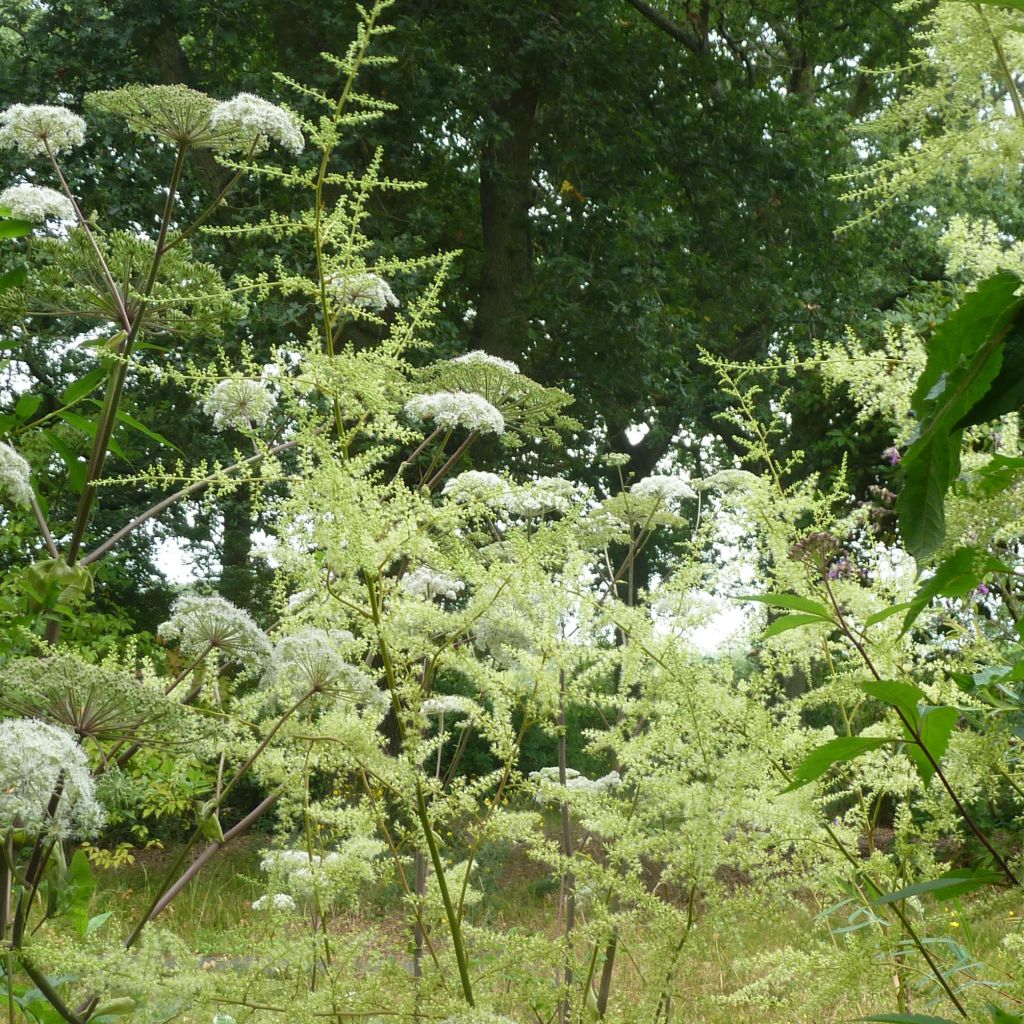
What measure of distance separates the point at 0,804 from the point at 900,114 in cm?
130

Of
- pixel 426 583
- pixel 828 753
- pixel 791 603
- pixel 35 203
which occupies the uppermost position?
pixel 35 203

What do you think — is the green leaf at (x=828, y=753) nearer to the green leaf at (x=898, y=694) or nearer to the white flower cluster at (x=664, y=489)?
the green leaf at (x=898, y=694)

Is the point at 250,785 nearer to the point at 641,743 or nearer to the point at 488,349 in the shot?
the point at 488,349

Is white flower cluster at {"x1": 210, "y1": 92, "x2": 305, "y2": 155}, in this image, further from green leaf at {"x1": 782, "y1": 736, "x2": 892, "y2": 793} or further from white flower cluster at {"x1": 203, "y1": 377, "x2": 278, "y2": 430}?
green leaf at {"x1": 782, "y1": 736, "x2": 892, "y2": 793}

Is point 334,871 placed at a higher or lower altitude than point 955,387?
lower

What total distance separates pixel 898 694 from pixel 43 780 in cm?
92

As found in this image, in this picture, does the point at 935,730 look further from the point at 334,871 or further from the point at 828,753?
the point at 334,871

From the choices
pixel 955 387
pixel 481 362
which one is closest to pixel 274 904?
pixel 955 387

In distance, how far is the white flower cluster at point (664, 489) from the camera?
3.55 m

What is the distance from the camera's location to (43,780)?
1.20 meters

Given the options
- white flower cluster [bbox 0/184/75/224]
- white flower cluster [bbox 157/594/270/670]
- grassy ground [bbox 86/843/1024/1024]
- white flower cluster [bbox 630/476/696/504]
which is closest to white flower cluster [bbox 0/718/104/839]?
grassy ground [bbox 86/843/1024/1024]

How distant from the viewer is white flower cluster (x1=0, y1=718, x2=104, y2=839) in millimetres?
1181

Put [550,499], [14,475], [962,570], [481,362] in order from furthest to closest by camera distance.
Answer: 1. [481,362]
2. [550,499]
3. [14,475]
4. [962,570]

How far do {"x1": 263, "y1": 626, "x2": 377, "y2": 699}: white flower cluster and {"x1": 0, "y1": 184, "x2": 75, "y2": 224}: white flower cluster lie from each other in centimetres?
115
